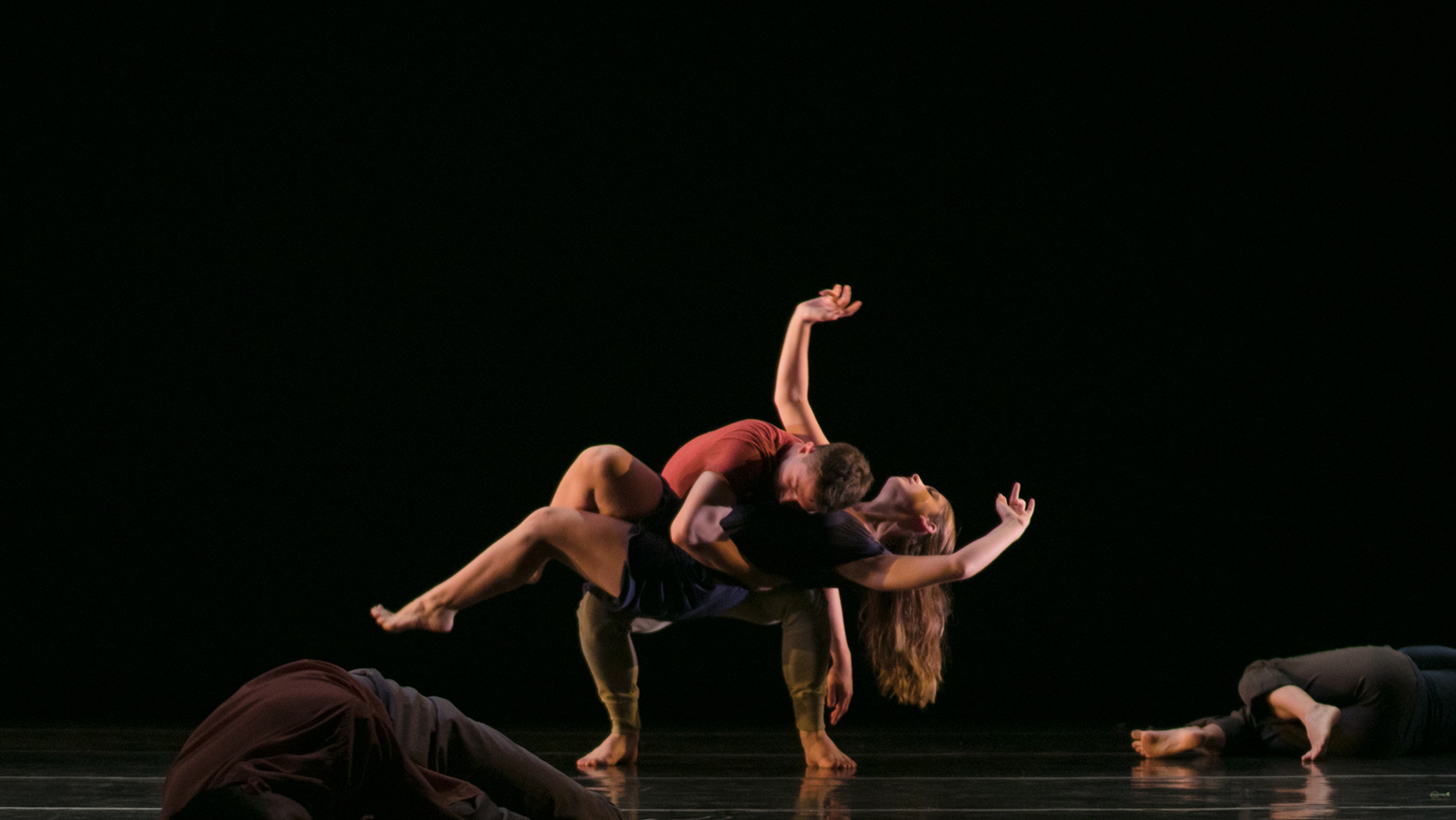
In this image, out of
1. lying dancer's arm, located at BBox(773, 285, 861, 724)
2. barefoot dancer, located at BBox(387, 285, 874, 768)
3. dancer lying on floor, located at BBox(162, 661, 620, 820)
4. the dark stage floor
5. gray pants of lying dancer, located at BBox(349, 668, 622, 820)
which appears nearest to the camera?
dancer lying on floor, located at BBox(162, 661, 620, 820)

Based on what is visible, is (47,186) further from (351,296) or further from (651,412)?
(651,412)

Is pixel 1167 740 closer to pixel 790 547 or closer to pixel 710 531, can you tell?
pixel 790 547

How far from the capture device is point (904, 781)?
7.99 feet

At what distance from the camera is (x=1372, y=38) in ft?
13.8

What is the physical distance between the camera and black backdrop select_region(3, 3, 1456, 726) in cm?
402

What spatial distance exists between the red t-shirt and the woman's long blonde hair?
36 centimetres

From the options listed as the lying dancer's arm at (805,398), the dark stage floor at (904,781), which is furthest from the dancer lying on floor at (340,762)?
the lying dancer's arm at (805,398)

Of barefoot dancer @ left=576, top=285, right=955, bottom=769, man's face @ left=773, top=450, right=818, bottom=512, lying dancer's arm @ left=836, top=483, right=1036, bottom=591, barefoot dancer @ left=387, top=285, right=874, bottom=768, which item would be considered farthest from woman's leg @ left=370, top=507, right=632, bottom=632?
lying dancer's arm @ left=836, top=483, right=1036, bottom=591

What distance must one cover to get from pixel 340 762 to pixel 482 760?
11.1 inches

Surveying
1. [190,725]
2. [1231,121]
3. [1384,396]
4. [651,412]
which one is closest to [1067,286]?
[1231,121]

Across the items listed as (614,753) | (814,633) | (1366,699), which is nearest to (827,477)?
(814,633)

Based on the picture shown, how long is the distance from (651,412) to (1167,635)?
5.92 feet

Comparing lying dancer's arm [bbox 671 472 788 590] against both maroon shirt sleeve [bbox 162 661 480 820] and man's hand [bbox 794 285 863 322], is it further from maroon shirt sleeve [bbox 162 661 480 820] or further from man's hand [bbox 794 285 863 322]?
maroon shirt sleeve [bbox 162 661 480 820]

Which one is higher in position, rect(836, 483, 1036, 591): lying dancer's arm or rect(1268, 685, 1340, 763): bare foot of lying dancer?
rect(836, 483, 1036, 591): lying dancer's arm
